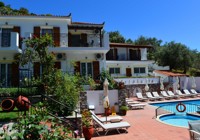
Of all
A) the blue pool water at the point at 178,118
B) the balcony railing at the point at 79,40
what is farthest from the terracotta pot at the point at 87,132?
the balcony railing at the point at 79,40

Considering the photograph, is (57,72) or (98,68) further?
(98,68)

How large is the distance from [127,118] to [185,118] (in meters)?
4.89

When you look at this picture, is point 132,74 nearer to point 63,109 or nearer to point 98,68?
point 98,68

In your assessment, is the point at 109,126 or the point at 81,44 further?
the point at 81,44

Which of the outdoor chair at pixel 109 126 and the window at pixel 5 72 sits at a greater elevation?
the window at pixel 5 72

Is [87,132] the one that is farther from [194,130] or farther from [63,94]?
[194,130]

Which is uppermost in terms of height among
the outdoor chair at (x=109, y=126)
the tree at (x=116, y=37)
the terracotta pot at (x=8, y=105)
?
the tree at (x=116, y=37)

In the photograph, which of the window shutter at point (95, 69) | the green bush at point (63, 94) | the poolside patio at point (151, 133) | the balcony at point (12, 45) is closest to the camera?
the poolside patio at point (151, 133)

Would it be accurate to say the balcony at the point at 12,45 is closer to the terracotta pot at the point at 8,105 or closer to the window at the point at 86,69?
the window at the point at 86,69

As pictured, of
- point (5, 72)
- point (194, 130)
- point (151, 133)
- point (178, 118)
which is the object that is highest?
point (5, 72)

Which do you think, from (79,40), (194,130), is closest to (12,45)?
(79,40)

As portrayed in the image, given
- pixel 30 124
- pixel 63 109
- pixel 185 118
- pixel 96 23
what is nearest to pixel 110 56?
pixel 96 23

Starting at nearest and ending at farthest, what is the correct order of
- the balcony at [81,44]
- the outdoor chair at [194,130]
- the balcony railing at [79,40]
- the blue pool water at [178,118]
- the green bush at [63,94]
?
the outdoor chair at [194,130] < the green bush at [63,94] < the blue pool water at [178,118] < the balcony at [81,44] < the balcony railing at [79,40]

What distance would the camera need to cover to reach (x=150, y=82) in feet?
96.4
